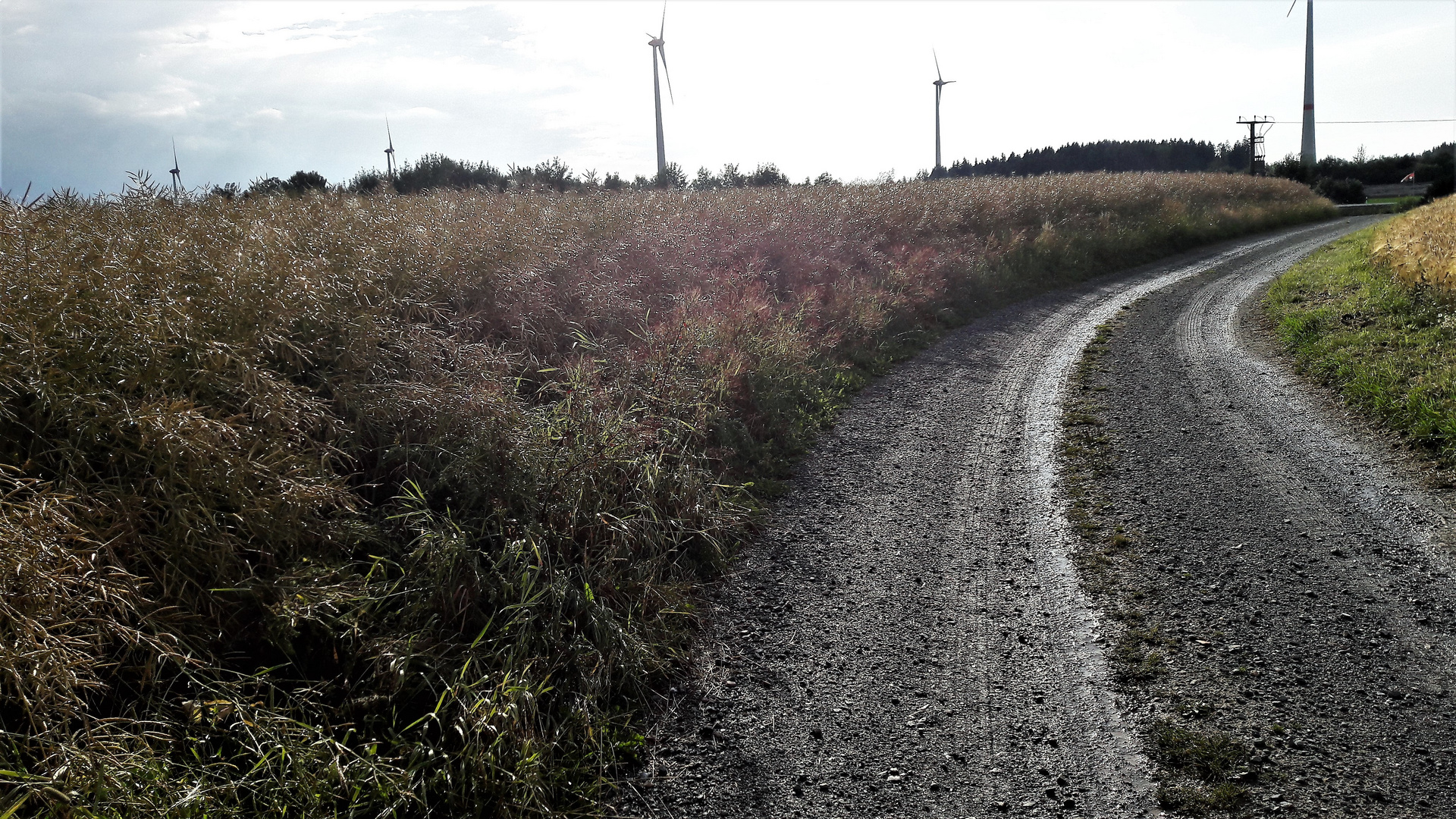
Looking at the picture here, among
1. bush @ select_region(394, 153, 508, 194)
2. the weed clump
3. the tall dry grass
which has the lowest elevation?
the weed clump

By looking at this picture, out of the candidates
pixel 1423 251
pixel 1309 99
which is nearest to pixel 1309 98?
pixel 1309 99

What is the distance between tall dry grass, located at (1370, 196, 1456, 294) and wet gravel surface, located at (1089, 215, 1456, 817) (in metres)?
3.22

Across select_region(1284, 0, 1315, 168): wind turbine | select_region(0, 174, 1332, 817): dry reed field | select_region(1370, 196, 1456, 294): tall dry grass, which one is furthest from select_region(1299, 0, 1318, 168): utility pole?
select_region(0, 174, 1332, 817): dry reed field

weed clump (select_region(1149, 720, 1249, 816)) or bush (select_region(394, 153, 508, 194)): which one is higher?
bush (select_region(394, 153, 508, 194))

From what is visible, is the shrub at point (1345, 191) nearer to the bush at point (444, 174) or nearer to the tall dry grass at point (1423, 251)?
the tall dry grass at point (1423, 251)

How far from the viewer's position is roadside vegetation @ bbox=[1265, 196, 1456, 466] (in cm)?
639

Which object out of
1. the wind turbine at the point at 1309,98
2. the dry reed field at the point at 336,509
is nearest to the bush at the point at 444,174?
the dry reed field at the point at 336,509

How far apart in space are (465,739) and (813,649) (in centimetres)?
176

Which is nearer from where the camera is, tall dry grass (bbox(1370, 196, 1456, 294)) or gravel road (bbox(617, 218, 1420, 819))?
gravel road (bbox(617, 218, 1420, 819))

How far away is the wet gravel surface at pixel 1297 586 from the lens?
2959mm

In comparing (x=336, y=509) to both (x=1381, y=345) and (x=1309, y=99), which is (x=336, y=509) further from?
(x=1309, y=99)

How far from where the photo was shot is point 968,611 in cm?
422

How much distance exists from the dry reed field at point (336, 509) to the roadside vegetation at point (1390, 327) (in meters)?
4.89

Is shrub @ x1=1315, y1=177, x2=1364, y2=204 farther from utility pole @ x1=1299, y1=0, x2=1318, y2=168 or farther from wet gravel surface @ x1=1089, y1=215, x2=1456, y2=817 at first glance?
wet gravel surface @ x1=1089, y1=215, x2=1456, y2=817
